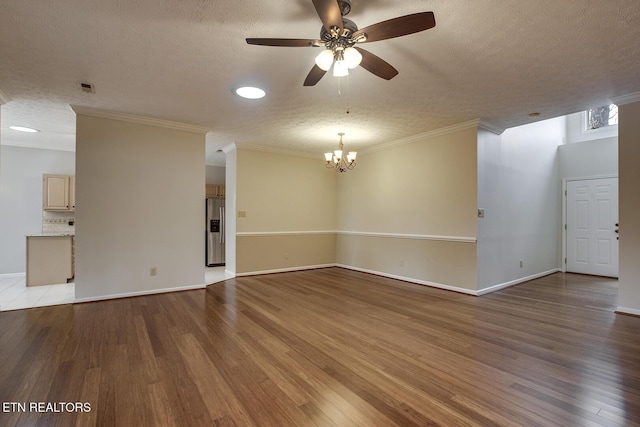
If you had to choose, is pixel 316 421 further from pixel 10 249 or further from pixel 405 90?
pixel 10 249

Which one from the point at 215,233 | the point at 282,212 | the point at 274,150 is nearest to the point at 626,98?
the point at 274,150

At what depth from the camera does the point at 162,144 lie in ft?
15.0

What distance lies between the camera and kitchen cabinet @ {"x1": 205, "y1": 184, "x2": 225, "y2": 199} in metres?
7.62

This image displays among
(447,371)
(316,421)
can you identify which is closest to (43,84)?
(316,421)

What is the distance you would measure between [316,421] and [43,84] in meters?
4.14

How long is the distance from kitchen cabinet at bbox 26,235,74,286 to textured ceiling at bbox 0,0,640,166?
77.6 inches

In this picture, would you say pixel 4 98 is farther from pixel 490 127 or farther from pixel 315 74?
pixel 490 127

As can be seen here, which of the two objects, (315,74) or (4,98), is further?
(4,98)

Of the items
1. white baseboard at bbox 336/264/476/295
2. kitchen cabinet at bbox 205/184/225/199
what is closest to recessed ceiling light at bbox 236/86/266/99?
white baseboard at bbox 336/264/476/295

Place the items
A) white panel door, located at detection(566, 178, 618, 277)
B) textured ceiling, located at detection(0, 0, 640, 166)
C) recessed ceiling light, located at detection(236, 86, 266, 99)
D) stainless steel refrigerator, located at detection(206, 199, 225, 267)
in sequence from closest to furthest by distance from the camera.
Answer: textured ceiling, located at detection(0, 0, 640, 166) → recessed ceiling light, located at detection(236, 86, 266, 99) → white panel door, located at detection(566, 178, 618, 277) → stainless steel refrigerator, located at detection(206, 199, 225, 267)

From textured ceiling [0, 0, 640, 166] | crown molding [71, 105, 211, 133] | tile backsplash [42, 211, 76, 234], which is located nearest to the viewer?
textured ceiling [0, 0, 640, 166]

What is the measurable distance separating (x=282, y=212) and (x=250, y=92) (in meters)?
3.34

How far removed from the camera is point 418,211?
17.5 feet

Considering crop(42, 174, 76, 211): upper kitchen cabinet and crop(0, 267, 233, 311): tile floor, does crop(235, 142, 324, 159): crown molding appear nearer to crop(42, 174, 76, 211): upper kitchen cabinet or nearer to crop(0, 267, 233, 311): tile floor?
crop(0, 267, 233, 311): tile floor
